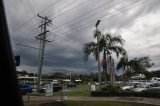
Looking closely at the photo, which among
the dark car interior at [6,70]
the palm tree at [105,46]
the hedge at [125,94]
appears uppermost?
the palm tree at [105,46]

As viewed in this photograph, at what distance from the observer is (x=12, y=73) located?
217cm

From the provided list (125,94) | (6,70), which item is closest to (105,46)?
(125,94)

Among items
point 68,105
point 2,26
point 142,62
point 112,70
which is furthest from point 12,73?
point 142,62

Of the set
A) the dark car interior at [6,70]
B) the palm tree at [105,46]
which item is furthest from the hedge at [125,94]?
the dark car interior at [6,70]

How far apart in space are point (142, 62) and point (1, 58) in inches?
3565

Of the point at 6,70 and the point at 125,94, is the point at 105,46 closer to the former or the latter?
the point at 125,94

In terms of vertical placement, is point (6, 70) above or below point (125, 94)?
above

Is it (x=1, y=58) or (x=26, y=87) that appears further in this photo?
(x=26, y=87)

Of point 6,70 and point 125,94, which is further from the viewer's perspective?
point 125,94

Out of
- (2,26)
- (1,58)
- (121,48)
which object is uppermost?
(121,48)

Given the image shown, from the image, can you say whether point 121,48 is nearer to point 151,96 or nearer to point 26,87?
point 151,96

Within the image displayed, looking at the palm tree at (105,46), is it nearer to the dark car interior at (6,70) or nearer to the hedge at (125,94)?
the hedge at (125,94)

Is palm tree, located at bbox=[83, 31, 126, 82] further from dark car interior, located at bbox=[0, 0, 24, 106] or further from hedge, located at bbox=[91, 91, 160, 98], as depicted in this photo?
dark car interior, located at bbox=[0, 0, 24, 106]

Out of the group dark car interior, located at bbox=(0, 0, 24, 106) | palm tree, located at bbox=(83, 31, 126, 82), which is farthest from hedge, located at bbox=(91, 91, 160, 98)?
dark car interior, located at bbox=(0, 0, 24, 106)
